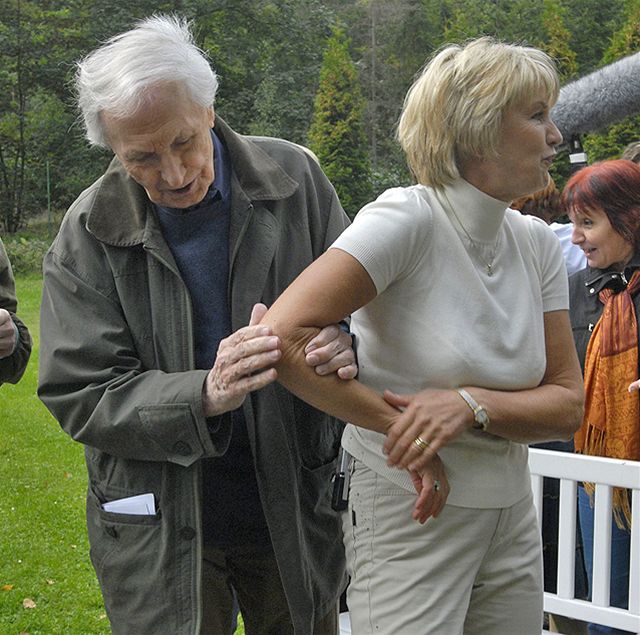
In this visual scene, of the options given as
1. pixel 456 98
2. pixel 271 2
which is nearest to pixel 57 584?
pixel 456 98

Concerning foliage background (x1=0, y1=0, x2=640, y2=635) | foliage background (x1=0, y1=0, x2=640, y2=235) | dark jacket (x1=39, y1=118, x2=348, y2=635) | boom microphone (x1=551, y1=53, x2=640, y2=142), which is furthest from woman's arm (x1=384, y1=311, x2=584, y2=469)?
foliage background (x1=0, y1=0, x2=640, y2=235)

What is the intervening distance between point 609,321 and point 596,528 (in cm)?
90

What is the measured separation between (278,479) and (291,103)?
658 inches

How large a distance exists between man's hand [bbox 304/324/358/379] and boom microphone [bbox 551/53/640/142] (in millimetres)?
2364

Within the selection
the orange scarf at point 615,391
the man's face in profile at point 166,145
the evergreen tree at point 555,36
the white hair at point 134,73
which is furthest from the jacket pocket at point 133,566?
the evergreen tree at point 555,36

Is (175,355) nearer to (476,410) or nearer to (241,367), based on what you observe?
(241,367)

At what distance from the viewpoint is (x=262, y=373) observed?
5.38 feet

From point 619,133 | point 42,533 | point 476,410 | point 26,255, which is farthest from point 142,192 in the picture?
point 26,255

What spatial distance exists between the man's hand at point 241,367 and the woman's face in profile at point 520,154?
18.9 inches

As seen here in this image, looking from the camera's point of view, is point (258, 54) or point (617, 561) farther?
point (258, 54)

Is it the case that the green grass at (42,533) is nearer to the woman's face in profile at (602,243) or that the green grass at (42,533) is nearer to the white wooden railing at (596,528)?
the white wooden railing at (596,528)

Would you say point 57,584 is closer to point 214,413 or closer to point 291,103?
point 214,413

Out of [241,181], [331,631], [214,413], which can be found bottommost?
[331,631]

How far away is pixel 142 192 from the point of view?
6.48 feet
